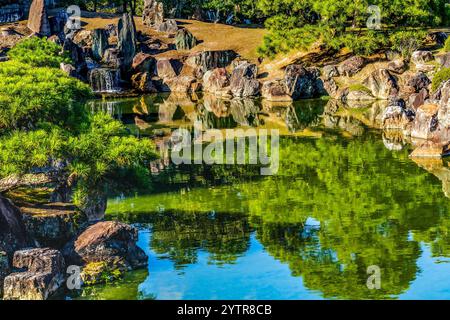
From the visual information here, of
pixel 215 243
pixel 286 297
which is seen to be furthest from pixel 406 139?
pixel 286 297

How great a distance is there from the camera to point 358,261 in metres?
28.5

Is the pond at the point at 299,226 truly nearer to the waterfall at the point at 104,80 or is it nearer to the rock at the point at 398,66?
the rock at the point at 398,66

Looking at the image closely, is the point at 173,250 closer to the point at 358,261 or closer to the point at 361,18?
the point at 358,261

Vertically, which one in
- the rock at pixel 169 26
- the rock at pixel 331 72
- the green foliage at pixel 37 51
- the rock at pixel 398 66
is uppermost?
the rock at pixel 169 26

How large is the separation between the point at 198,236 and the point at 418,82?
46.2 meters

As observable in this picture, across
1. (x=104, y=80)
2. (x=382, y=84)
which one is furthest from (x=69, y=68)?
(x=382, y=84)

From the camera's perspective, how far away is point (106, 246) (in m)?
27.3

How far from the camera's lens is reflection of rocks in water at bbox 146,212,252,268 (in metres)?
29.6

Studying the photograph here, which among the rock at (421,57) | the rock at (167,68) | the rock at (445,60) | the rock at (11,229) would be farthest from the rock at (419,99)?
the rock at (167,68)

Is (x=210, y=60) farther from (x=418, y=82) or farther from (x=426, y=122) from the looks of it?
(x=426, y=122)

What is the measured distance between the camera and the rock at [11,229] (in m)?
26.7

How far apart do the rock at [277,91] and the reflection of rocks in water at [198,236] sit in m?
48.8

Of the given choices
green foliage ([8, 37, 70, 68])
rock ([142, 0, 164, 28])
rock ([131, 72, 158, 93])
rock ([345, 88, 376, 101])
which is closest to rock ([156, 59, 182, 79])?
rock ([131, 72, 158, 93])

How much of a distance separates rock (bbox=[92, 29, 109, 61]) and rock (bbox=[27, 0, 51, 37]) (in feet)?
26.8
